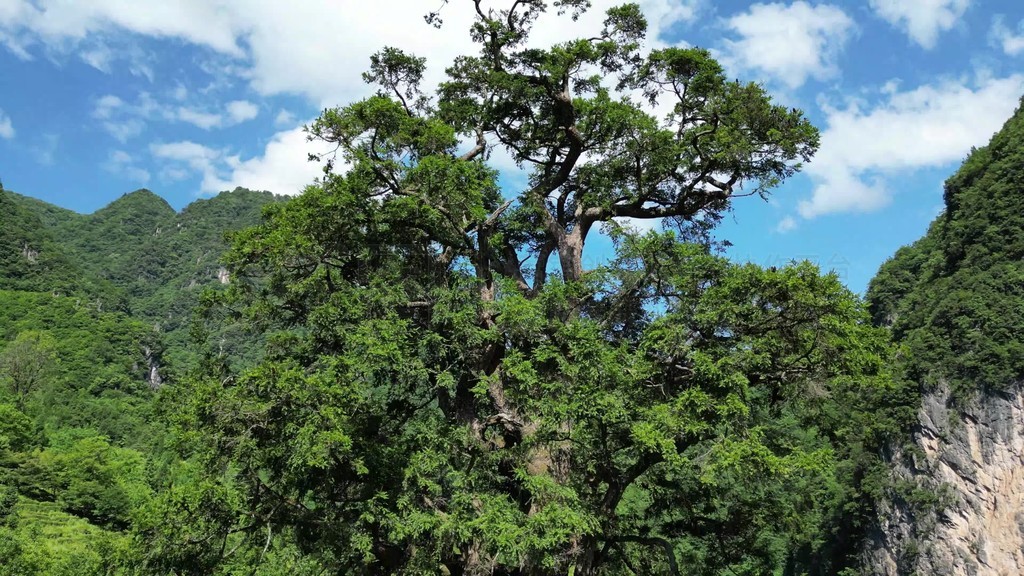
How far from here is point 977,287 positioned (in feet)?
168

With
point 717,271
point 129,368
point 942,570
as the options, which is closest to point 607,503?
point 717,271

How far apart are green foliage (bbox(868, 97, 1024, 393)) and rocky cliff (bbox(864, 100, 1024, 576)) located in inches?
3.2

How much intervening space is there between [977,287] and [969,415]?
32.2 ft

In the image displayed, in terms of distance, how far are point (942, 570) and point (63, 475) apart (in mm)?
53608

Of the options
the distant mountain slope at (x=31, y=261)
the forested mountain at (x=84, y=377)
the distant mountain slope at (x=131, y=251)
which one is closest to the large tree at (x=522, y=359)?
the forested mountain at (x=84, y=377)

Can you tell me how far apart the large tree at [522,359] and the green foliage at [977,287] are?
44.7m

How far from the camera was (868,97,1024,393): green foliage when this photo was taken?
1879 inches

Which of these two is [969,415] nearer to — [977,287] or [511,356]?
[977,287]

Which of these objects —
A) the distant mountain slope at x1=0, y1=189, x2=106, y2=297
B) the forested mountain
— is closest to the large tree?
the forested mountain

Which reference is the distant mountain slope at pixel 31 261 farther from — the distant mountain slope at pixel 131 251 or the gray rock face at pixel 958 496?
the gray rock face at pixel 958 496

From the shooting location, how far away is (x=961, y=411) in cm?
4791

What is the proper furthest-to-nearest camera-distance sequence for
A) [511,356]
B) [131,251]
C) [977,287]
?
1. [131,251]
2. [977,287]
3. [511,356]

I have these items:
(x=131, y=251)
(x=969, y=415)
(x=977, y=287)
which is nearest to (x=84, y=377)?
(x=969, y=415)

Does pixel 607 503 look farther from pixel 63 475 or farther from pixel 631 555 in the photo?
pixel 63 475
